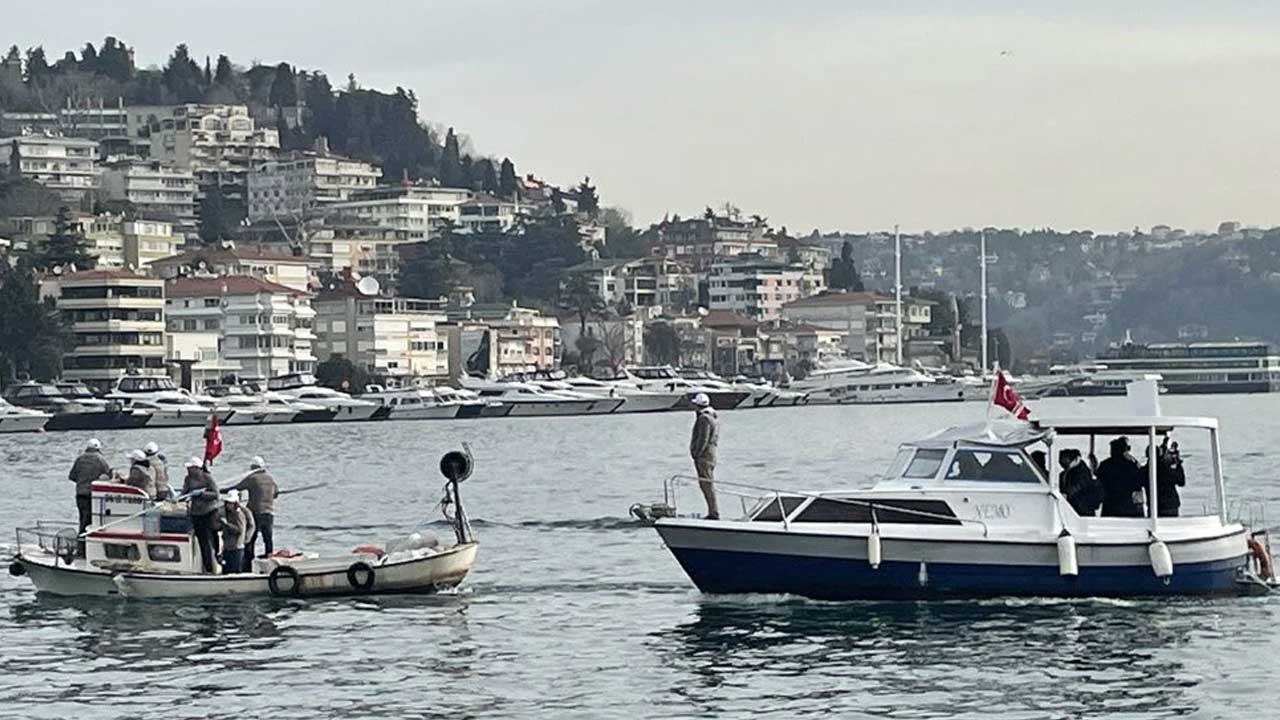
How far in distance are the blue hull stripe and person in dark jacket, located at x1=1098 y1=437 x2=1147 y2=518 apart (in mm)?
1040

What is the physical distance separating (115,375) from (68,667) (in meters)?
145

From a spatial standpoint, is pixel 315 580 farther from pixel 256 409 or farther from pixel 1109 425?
pixel 256 409

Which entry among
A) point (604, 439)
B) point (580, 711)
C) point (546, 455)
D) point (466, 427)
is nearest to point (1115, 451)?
point (580, 711)

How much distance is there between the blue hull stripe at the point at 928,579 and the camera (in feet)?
110

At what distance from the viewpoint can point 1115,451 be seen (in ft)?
113

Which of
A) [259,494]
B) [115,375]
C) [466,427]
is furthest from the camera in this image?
[115,375]

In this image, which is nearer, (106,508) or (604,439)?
(106,508)

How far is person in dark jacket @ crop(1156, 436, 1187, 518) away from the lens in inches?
1359

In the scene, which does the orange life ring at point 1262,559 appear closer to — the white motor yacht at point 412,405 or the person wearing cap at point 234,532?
the person wearing cap at point 234,532

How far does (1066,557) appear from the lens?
33156 millimetres

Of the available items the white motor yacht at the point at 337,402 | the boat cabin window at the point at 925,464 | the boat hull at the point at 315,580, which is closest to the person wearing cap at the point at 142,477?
the boat hull at the point at 315,580

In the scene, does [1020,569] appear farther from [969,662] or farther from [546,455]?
[546,455]

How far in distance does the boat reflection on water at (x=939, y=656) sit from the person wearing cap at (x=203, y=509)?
21.4 feet

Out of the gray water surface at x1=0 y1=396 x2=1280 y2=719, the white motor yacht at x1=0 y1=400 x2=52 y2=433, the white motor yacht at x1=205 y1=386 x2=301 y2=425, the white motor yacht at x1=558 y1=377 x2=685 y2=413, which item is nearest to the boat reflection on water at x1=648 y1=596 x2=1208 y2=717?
the gray water surface at x1=0 y1=396 x2=1280 y2=719
